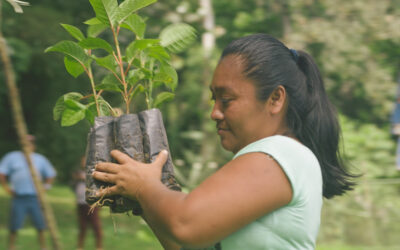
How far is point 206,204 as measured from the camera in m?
1.33

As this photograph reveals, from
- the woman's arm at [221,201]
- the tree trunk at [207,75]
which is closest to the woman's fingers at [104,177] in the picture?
the woman's arm at [221,201]

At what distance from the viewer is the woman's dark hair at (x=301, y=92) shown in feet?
5.10

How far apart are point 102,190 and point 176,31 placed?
66cm

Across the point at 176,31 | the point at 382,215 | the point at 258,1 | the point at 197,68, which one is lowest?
the point at 382,215

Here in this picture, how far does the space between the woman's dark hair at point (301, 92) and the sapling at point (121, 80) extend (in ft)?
1.08

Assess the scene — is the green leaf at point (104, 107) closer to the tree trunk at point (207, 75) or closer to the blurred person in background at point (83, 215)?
the blurred person in background at point (83, 215)

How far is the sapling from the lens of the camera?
1.63 meters

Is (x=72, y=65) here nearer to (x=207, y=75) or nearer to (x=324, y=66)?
(x=207, y=75)

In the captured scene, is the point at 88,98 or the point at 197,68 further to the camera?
the point at 197,68

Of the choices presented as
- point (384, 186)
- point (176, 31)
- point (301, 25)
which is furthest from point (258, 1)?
point (176, 31)

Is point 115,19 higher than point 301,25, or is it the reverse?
point 115,19

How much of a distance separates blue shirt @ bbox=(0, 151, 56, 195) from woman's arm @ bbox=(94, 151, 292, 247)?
690 centimetres

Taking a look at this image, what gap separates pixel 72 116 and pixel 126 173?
0.41 meters

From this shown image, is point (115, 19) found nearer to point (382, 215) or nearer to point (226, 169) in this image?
point (226, 169)
